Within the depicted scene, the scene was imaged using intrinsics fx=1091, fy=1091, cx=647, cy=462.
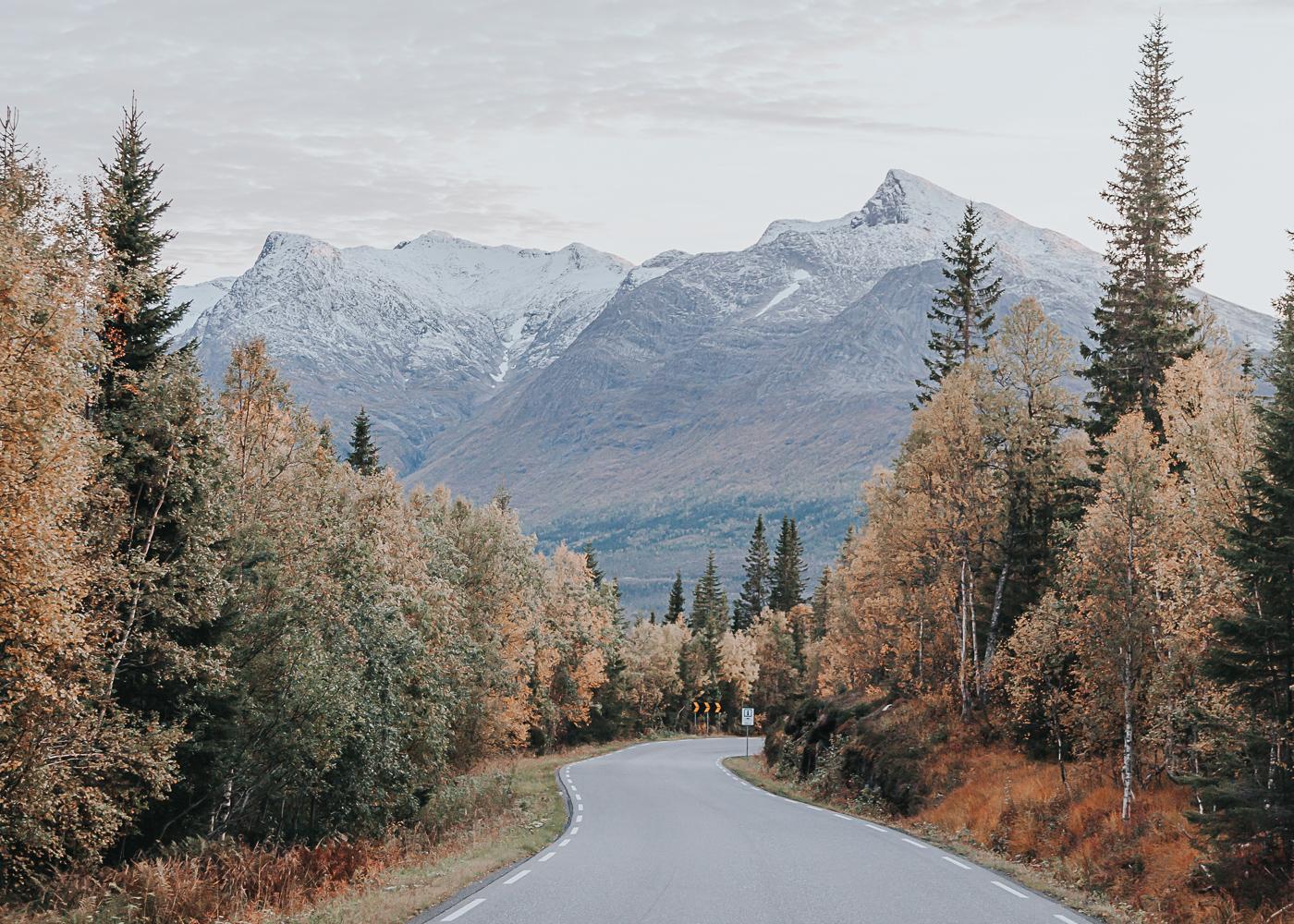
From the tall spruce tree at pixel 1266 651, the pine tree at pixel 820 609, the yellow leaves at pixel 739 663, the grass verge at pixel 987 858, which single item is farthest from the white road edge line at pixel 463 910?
the yellow leaves at pixel 739 663

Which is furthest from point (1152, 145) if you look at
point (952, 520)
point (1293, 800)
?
point (1293, 800)

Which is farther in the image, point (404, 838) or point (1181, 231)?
point (1181, 231)

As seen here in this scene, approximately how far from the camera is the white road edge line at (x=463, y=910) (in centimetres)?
1244

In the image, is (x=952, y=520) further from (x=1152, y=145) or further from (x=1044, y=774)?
(x=1152, y=145)

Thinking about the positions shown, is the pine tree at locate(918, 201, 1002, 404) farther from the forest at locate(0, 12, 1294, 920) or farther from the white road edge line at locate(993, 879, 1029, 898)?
the white road edge line at locate(993, 879, 1029, 898)

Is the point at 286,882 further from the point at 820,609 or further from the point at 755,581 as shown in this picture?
the point at 755,581

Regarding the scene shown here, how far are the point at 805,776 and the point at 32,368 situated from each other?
33.2 m

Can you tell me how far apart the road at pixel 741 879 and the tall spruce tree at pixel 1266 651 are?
2893 mm

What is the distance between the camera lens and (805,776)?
4188 cm

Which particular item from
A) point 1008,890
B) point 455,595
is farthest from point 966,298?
point 1008,890

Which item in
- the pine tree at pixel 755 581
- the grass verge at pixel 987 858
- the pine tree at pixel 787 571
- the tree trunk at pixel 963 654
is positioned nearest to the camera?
the grass verge at pixel 987 858

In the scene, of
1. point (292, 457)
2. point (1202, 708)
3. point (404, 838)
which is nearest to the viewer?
point (1202, 708)

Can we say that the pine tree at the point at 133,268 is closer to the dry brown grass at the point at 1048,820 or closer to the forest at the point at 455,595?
the forest at the point at 455,595

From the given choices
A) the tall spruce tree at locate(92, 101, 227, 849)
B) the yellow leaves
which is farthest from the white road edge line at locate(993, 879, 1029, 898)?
the yellow leaves
